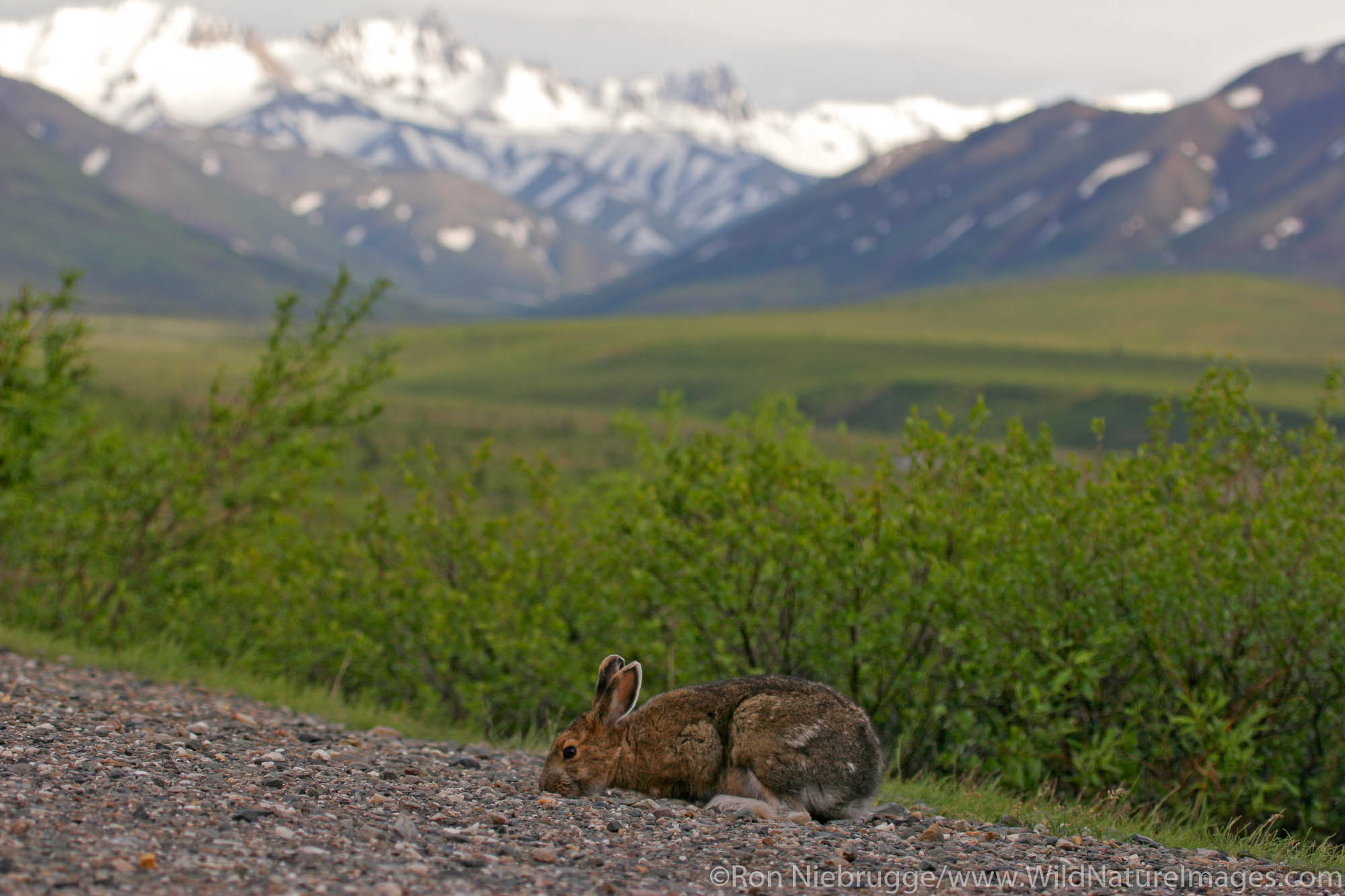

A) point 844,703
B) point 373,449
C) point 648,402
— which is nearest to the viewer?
point 844,703

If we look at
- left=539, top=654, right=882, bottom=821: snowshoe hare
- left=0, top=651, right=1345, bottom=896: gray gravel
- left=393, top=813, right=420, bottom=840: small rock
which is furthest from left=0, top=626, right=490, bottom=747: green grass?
left=393, top=813, right=420, bottom=840: small rock

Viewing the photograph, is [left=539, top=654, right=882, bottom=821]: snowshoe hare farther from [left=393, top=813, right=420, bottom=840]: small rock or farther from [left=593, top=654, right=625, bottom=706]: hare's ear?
[left=393, top=813, right=420, bottom=840]: small rock

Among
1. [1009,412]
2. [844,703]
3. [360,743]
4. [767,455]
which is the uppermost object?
[1009,412]

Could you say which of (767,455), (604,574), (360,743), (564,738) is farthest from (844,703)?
(604,574)

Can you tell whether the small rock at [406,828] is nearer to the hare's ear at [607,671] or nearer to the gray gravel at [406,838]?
the gray gravel at [406,838]

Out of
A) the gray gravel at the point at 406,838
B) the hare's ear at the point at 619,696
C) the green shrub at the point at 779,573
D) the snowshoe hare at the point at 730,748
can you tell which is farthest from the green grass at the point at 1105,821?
the hare's ear at the point at 619,696

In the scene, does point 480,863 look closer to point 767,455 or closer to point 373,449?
point 767,455

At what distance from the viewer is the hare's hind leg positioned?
968 centimetres

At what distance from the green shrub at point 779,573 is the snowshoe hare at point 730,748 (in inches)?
117

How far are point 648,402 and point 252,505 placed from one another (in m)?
170

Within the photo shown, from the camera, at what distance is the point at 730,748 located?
10133mm

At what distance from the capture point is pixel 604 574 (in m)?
16.6

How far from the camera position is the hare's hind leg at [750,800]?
968cm

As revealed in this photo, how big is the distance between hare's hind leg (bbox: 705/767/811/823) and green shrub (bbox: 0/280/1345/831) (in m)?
3.38
